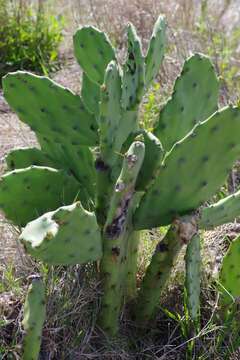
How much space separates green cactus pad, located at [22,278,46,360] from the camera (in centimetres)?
181

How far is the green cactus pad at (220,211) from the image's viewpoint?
2041mm

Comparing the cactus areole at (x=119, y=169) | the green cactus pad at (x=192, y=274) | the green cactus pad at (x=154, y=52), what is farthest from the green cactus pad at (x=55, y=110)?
the green cactus pad at (x=192, y=274)

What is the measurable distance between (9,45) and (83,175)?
2.58 metres

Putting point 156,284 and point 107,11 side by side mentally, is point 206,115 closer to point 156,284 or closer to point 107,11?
point 156,284

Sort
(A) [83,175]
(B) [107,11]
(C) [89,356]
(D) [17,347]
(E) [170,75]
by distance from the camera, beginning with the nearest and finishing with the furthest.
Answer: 1. (D) [17,347]
2. (C) [89,356]
3. (A) [83,175]
4. (E) [170,75]
5. (B) [107,11]

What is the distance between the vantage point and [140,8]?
480 cm

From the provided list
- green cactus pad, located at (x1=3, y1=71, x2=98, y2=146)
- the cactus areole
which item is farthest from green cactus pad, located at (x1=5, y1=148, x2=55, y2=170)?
Answer: green cactus pad, located at (x1=3, y1=71, x2=98, y2=146)

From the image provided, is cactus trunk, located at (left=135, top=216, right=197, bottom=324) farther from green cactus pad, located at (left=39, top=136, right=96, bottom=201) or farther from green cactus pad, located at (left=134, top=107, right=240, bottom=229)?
green cactus pad, located at (left=39, top=136, right=96, bottom=201)

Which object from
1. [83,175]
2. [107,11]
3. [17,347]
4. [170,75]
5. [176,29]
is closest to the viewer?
[17,347]

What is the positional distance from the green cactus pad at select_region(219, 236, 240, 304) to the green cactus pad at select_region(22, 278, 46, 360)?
70 centimetres

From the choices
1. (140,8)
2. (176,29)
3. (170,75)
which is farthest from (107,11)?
(170,75)

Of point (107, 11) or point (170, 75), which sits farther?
point (107, 11)

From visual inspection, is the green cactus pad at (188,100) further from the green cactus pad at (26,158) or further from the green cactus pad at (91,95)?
the green cactus pad at (26,158)

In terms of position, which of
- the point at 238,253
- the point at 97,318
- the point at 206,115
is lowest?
the point at 97,318
